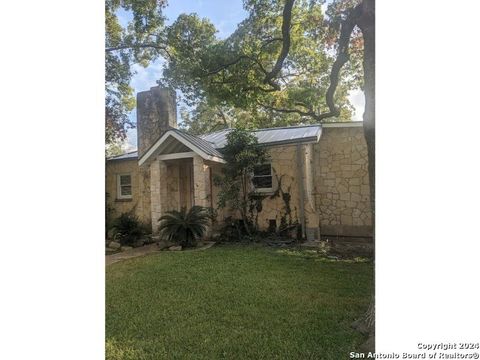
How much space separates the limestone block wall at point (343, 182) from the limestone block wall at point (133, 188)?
3.63 meters

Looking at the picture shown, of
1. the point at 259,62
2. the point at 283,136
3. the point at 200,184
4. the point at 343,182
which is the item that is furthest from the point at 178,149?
the point at 343,182

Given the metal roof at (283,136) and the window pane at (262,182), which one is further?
the window pane at (262,182)

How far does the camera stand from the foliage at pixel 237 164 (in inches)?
192

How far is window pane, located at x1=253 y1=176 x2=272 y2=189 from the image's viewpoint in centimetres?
536

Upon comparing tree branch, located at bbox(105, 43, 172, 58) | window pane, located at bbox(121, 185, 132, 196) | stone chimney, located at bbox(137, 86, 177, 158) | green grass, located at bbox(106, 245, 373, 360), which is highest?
tree branch, located at bbox(105, 43, 172, 58)

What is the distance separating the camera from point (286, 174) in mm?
5207

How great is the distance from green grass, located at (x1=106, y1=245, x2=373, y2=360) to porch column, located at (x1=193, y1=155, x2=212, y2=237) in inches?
69.1

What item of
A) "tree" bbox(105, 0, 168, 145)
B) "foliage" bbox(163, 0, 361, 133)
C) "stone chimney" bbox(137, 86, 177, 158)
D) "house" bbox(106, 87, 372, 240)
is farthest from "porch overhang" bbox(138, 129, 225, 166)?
"tree" bbox(105, 0, 168, 145)

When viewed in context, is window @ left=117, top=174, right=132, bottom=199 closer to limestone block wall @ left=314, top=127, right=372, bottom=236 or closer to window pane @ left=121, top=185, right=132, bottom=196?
window pane @ left=121, top=185, right=132, bottom=196

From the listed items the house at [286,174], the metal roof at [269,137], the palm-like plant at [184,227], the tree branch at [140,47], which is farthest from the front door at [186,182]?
the tree branch at [140,47]

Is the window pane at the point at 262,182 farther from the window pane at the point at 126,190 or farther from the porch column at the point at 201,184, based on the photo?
the window pane at the point at 126,190

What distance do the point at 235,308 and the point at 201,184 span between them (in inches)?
125
